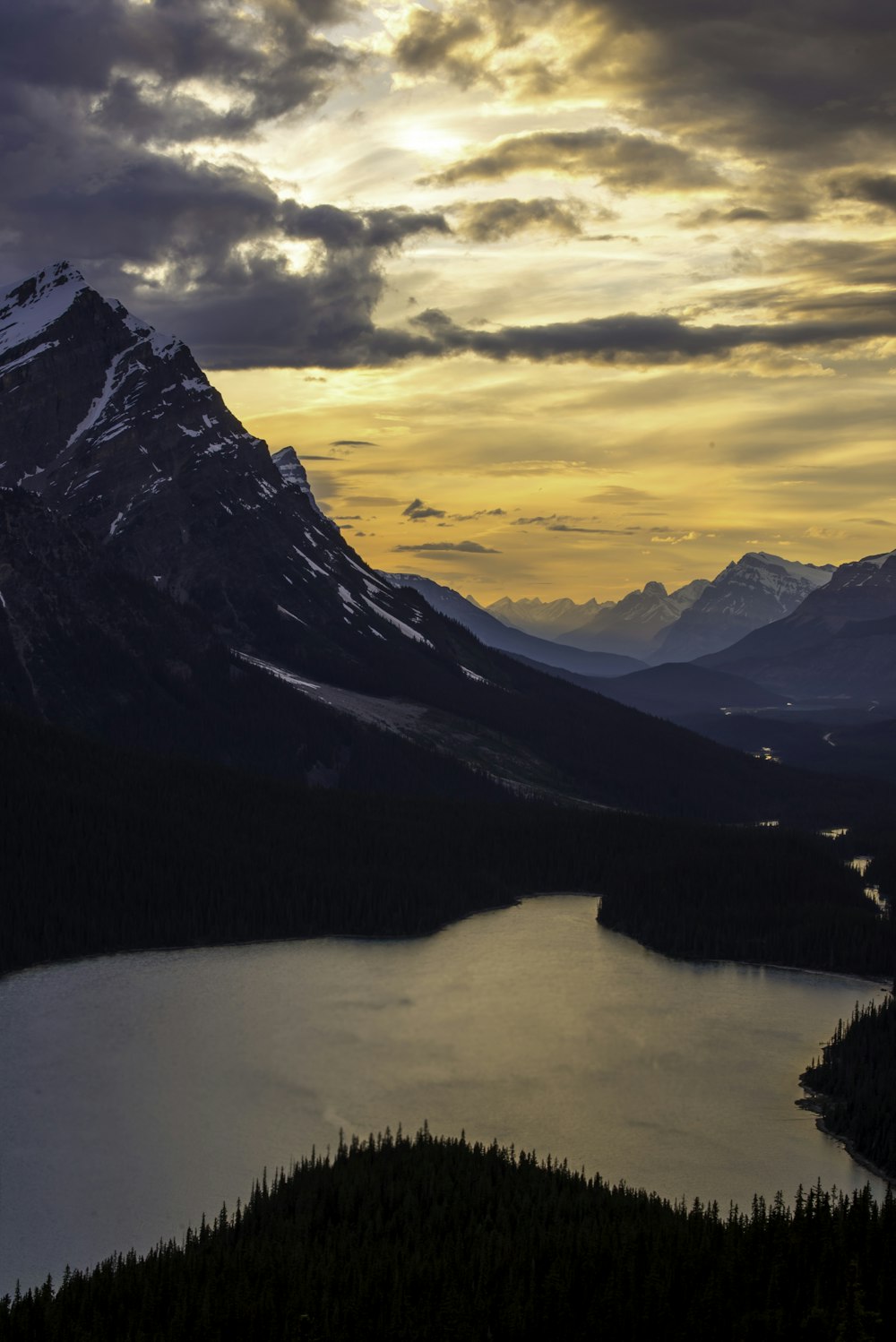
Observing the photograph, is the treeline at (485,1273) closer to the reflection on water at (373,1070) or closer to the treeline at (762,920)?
the reflection on water at (373,1070)

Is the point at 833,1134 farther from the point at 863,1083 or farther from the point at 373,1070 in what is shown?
the point at 373,1070

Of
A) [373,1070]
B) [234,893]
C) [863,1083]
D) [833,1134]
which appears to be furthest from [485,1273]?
[234,893]

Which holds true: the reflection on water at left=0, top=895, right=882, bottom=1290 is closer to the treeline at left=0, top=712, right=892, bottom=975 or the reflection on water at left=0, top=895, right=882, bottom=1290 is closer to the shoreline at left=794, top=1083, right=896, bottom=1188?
the shoreline at left=794, top=1083, right=896, bottom=1188

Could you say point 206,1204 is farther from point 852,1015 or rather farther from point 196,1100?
point 852,1015

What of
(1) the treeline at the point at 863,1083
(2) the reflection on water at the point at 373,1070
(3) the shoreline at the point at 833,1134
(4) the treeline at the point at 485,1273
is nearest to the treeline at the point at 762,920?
(2) the reflection on water at the point at 373,1070

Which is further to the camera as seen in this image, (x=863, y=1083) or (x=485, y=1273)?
(x=863, y=1083)

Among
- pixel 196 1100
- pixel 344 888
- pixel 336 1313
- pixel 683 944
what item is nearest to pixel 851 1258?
pixel 336 1313
